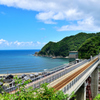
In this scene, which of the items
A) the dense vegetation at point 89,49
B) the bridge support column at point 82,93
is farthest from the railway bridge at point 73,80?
the dense vegetation at point 89,49

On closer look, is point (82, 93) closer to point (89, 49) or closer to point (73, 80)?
point (73, 80)

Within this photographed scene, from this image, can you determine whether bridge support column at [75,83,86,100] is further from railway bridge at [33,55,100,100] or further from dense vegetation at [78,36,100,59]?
dense vegetation at [78,36,100,59]

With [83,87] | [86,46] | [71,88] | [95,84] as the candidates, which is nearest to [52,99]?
[71,88]

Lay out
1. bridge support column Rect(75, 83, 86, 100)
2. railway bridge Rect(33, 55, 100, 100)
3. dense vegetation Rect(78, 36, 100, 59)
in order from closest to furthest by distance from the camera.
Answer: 1. railway bridge Rect(33, 55, 100, 100)
2. bridge support column Rect(75, 83, 86, 100)
3. dense vegetation Rect(78, 36, 100, 59)

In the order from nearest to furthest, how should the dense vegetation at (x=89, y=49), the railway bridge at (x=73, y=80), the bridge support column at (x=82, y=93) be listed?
the railway bridge at (x=73, y=80), the bridge support column at (x=82, y=93), the dense vegetation at (x=89, y=49)

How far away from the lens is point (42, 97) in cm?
648

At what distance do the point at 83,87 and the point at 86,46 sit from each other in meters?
125

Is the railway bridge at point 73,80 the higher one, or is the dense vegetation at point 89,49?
the dense vegetation at point 89,49

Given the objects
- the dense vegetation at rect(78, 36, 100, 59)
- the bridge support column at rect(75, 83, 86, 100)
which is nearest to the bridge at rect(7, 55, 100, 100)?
the bridge support column at rect(75, 83, 86, 100)

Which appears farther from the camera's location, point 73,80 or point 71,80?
point 71,80

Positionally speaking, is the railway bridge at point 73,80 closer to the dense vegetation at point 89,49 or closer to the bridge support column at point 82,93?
the bridge support column at point 82,93

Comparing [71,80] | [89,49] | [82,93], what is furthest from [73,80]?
[89,49]

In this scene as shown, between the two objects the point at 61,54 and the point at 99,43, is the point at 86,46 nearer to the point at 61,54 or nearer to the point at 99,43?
the point at 99,43

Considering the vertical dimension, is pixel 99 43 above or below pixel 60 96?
above
